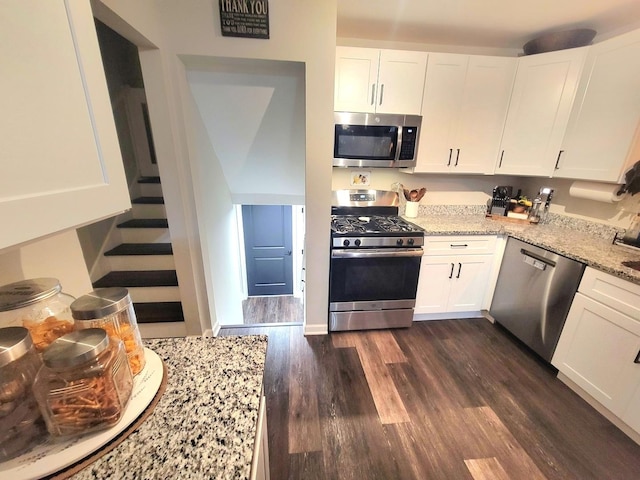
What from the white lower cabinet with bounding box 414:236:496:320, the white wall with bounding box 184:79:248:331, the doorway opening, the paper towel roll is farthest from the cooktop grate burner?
the doorway opening

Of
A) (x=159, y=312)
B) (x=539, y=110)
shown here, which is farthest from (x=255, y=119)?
(x=539, y=110)

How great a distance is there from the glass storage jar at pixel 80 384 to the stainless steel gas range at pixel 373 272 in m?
1.69

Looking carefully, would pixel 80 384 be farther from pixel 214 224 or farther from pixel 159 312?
pixel 214 224

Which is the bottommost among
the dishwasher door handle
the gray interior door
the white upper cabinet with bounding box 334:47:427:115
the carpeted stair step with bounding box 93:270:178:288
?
the gray interior door

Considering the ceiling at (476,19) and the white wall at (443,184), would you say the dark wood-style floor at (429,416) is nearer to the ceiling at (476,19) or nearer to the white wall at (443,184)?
the white wall at (443,184)

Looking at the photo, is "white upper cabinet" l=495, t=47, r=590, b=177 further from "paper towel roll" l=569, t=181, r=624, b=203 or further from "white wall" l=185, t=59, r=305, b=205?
"white wall" l=185, t=59, r=305, b=205

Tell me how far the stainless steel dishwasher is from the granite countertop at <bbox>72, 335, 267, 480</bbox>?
7.10 feet

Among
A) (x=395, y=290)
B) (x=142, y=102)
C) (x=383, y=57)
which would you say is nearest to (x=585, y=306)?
(x=395, y=290)

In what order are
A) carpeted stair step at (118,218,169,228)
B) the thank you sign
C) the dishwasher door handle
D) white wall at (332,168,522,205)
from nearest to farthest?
the thank you sign
the dishwasher door handle
carpeted stair step at (118,218,169,228)
white wall at (332,168,522,205)

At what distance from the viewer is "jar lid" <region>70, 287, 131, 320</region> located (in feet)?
2.03

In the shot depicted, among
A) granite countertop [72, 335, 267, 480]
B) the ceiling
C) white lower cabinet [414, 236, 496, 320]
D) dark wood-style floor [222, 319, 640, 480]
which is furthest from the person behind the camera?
white lower cabinet [414, 236, 496, 320]

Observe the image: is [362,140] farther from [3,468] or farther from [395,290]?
[3,468]

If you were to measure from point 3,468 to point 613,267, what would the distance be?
266cm

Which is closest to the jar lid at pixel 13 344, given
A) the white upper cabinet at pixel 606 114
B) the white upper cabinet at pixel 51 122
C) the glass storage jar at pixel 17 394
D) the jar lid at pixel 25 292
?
the glass storage jar at pixel 17 394
